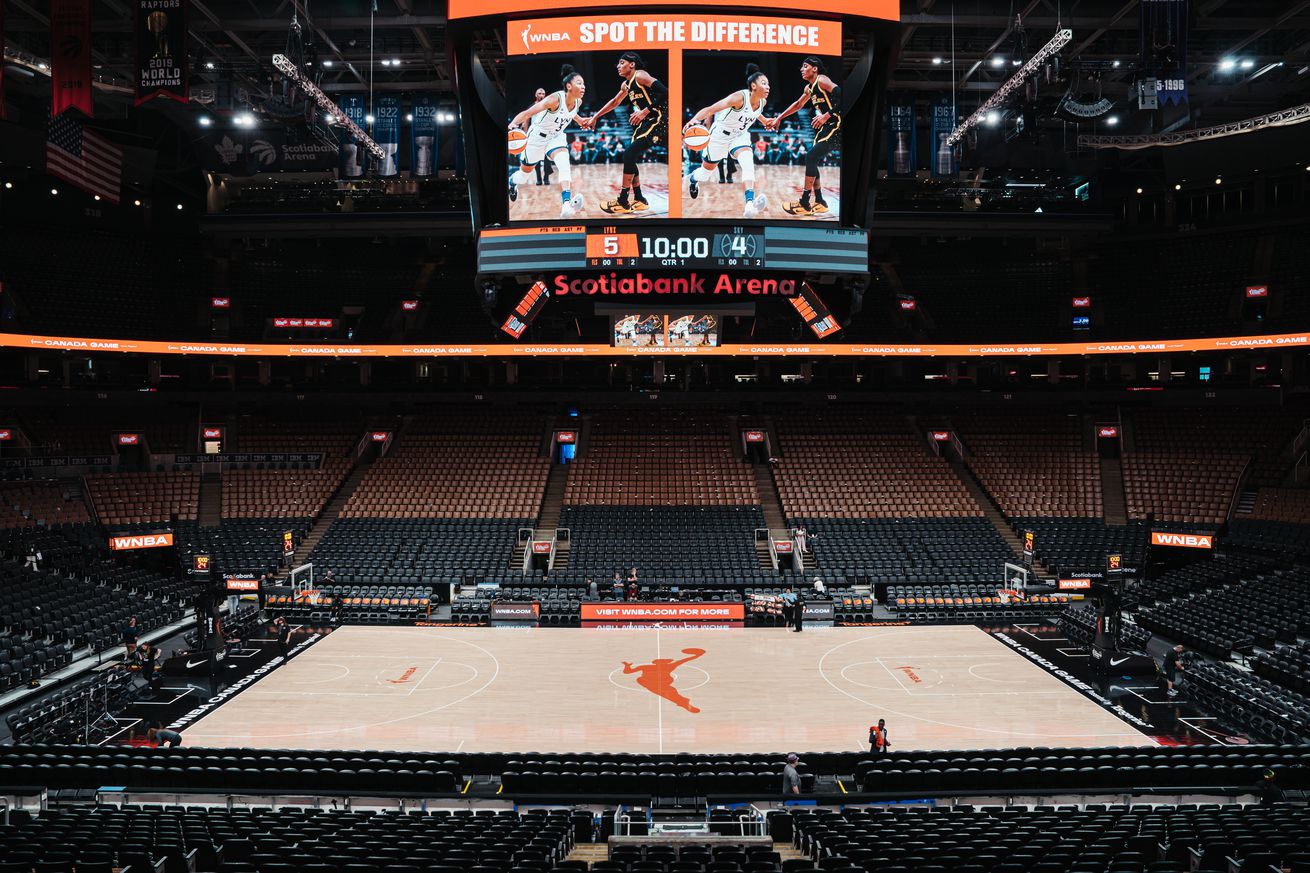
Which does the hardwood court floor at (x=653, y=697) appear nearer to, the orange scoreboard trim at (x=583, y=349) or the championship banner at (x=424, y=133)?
the orange scoreboard trim at (x=583, y=349)

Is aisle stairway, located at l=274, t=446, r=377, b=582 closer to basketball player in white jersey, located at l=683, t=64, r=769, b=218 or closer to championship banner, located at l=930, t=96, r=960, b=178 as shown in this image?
basketball player in white jersey, located at l=683, t=64, r=769, b=218

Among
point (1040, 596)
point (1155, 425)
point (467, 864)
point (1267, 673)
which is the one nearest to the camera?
point (467, 864)

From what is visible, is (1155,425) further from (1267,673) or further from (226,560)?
(226,560)

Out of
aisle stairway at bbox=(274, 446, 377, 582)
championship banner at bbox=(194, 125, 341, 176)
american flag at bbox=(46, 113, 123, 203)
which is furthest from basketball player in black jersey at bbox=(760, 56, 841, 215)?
aisle stairway at bbox=(274, 446, 377, 582)

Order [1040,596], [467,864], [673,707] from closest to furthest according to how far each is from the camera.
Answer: [467,864] < [673,707] < [1040,596]

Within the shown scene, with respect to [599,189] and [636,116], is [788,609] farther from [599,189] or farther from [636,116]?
[636,116]

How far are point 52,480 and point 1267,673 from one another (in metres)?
39.9

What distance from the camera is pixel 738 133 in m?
10.5

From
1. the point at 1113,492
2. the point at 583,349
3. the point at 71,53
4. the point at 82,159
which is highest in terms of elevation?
the point at 82,159

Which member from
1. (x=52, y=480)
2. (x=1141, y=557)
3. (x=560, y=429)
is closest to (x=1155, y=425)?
(x=1141, y=557)

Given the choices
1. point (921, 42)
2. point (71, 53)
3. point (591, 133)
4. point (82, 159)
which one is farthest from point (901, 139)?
point (82, 159)

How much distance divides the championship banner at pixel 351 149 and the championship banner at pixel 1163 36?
22.0 meters

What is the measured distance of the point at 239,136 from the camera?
29.1 m

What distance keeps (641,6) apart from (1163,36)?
11881 mm
